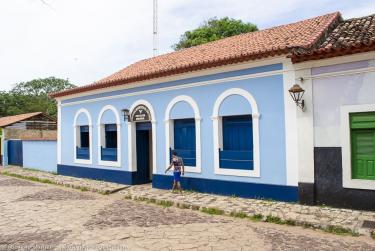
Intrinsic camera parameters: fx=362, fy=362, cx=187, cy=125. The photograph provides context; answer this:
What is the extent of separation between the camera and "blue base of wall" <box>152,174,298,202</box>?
878 centimetres

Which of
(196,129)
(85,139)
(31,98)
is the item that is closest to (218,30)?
(85,139)

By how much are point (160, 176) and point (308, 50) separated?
600cm

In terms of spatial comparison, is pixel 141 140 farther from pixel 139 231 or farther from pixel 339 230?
pixel 339 230

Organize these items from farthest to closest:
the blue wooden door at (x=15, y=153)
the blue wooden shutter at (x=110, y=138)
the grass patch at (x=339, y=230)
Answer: the blue wooden door at (x=15, y=153), the blue wooden shutter at (x=110, y=138), the grass patch at (x=339, y=230)

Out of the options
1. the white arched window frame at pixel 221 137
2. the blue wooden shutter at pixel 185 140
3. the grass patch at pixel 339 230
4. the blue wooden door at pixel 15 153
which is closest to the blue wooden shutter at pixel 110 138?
the blue wooden shutter at pixel 185 140

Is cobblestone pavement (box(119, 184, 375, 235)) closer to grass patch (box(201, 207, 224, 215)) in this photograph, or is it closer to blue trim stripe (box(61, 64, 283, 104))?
grass patch (box(201, 207, 224, 215))

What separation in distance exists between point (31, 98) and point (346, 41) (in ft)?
160

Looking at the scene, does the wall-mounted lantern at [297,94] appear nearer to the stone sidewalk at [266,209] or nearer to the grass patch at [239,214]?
the stone sidewalk at [266,209]

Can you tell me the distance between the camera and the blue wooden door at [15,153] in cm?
2138

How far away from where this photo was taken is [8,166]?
21781 mm

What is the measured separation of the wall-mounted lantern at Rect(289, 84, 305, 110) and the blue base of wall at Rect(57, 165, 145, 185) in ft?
21.8

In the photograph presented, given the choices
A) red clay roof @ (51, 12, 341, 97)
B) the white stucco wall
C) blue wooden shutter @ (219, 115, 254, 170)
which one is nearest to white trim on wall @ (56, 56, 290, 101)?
red clay roof @ (51, 12, 341, 97)

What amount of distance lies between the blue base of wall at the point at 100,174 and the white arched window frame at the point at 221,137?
388cm

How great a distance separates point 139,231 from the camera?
696cm
